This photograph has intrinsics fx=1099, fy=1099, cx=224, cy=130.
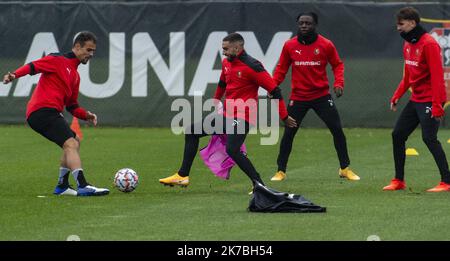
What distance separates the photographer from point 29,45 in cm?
2481

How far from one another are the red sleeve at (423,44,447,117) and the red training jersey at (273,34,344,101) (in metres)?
2.20

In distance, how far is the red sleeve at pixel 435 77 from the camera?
13.0 m

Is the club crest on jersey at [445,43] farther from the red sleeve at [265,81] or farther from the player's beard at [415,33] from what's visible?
the red sleeve at [265,81]

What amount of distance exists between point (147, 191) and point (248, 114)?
63.9 inches

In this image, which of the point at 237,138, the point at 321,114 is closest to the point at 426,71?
the point at 321,114

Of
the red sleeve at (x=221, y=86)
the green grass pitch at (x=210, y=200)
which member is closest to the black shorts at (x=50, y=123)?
the green grass pitch at (x=210, y=200)

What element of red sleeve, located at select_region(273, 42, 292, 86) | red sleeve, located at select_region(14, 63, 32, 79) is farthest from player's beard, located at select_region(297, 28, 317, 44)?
red sleeve, located at select_region(14, 63, 32, 79)

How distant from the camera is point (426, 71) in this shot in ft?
43.7

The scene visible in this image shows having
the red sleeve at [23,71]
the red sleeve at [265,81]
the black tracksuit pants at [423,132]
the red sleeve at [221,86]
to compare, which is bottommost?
the black tracksuit pants at [423,132]

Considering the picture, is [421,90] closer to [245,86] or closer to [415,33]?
[415,33]

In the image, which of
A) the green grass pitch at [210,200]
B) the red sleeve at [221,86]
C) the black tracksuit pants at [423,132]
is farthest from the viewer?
the red sleeve at [221,86]

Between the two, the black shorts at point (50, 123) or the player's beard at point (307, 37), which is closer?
the black shorts at point (50, 123)

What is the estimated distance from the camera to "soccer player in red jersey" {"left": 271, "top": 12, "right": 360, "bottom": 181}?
1508cm
